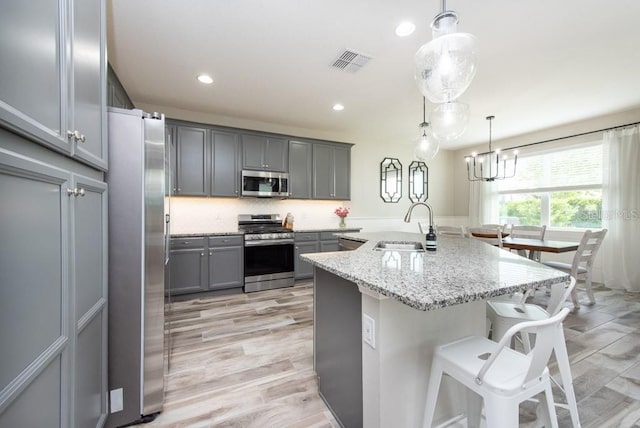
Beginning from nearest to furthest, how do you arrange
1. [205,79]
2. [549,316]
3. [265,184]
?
[549,316]
[205,79]
[265,184]

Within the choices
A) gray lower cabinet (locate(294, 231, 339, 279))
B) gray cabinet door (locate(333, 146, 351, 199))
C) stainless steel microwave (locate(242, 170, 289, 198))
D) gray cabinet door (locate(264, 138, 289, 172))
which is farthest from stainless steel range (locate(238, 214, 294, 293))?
gray cabinet door (locate(333, 146, 351, 199))

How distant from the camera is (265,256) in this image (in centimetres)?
391

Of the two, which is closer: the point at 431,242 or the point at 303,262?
the point at 431,242

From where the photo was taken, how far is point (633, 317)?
287 centimetres

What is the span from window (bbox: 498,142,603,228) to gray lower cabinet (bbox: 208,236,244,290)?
17.7ft

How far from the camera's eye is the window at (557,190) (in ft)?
14.1

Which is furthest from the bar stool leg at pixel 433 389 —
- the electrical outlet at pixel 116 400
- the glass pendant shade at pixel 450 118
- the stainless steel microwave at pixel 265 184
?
the stainless steel microwave at pixel 265 184

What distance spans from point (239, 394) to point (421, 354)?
124 centimetres

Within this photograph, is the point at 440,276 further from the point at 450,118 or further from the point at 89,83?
the point at 450,118

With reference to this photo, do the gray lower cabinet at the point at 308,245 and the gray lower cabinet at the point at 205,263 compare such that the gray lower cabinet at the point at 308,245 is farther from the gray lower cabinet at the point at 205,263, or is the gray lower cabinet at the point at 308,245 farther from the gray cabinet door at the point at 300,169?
the gray lower cabinet at the point at 205,263

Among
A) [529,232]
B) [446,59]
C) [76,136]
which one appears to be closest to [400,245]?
[446,59]

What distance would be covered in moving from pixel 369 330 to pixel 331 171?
3787 millimetres

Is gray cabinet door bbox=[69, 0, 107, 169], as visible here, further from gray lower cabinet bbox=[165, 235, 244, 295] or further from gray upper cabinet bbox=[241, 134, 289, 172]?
gray upper cabinet bbox=[241, 134, 289, 172]

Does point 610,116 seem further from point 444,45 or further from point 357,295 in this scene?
point 357,295
